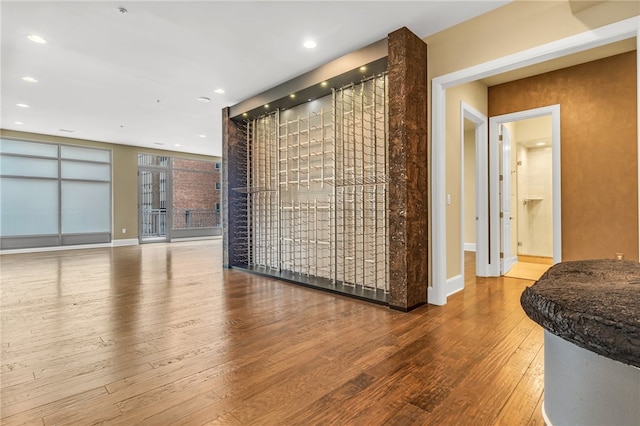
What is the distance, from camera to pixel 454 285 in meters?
3.70

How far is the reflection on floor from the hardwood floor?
4.02ft

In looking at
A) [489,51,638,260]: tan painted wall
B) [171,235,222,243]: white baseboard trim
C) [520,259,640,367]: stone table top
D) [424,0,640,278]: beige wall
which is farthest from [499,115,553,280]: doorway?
[171,235,222,243]: white baseboard trim

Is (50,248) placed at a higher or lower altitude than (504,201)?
lower

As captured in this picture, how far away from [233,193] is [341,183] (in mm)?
2271

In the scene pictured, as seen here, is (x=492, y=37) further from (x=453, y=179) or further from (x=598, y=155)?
(x=598, y=155)

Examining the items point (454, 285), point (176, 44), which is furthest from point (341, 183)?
point (176, 44)

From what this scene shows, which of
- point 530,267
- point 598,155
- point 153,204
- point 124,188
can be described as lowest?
point 530,267

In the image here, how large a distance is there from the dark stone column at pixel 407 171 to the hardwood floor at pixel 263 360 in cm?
32

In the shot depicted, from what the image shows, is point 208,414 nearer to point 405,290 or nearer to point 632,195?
point 405,290

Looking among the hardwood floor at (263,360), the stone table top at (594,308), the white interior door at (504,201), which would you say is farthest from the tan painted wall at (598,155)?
the stone table top at (594,308)

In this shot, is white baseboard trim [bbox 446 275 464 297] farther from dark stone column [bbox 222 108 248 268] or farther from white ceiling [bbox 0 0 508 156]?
dark stone column [bbox 222 108 248 268]

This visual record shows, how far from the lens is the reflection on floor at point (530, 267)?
477 cm

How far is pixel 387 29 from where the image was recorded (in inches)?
126

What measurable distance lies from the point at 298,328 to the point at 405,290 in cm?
110
